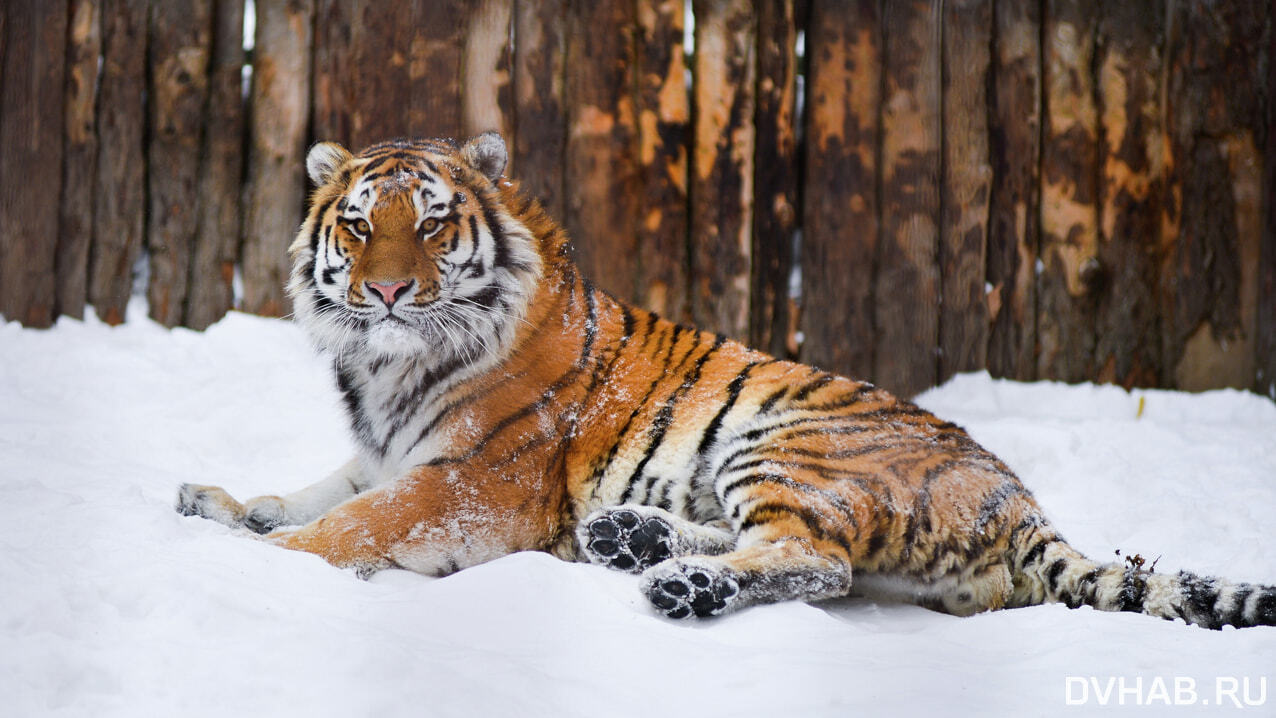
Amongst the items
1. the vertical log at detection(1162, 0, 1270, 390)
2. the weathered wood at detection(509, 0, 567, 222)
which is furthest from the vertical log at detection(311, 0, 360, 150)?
the vertical log at detection(1162, 0, 1270, 390)

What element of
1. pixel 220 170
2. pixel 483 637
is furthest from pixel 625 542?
pixel 220 170

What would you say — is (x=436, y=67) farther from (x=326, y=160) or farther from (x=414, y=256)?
(x=414, y=256)

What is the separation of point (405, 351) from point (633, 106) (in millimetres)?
2032

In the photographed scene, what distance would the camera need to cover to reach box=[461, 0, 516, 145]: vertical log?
15.4 ft

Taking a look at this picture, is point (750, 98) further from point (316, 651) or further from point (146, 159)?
point (316, 651)

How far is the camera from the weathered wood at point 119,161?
4.84 metres

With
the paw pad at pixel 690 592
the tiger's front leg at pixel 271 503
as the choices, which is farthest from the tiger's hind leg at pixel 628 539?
the tiger's front leg at pixel 271 503

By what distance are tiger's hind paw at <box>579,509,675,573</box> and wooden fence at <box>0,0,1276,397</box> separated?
6.80ft

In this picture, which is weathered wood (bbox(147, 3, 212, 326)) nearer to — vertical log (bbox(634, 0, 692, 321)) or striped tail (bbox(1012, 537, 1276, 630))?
vertical log (bbox(634, 0, 692, 321))

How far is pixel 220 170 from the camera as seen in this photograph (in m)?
4.86

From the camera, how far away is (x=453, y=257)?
126 inches

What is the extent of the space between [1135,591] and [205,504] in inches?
101

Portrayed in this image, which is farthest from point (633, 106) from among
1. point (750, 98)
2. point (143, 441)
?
point (143, 441)

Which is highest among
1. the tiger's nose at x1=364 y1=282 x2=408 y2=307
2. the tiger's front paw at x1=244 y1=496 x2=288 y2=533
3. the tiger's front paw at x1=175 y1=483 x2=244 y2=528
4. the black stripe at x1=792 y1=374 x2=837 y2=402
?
the tiger's nose at x1=364 y1=282 x2=408 y2=307
